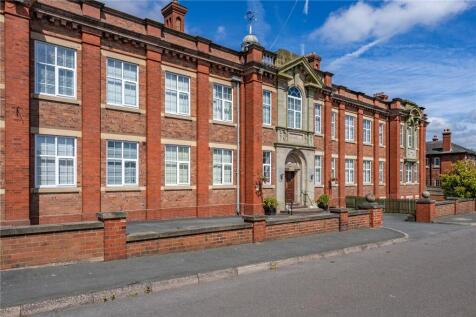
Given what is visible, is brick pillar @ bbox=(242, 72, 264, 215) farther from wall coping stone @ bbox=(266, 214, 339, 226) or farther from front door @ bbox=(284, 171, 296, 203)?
wall coping stone @ bbox=(266, 214, 339, 226)

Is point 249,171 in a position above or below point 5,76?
below

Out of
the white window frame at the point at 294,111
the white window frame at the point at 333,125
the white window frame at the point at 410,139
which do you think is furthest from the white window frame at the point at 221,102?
the white window frame at the point at 410,139

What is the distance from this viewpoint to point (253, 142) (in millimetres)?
20078

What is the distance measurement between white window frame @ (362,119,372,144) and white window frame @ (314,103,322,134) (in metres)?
6.49

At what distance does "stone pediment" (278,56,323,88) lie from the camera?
72.7 feet

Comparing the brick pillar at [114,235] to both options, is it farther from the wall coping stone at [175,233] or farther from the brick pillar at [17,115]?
the brick pillar at [17,115]

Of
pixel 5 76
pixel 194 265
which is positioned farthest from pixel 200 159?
pixel 194 265

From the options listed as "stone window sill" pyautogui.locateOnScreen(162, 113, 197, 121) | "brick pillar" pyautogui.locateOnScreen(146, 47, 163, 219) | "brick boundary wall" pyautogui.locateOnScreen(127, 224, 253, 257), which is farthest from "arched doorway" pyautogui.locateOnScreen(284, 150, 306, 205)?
"brick boundary wall" pyautogui.locateOnScreen(127, 224, 253, 257)

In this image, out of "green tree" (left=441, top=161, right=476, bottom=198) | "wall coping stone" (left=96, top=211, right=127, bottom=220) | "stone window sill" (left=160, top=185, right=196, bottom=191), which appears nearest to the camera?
"wall coping stone" (left=96, top=211, right=127, bottom=220)

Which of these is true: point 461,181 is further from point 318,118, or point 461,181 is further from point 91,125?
point 91,125

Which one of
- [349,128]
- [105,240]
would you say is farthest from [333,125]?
[105,240]

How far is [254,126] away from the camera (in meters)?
20.1

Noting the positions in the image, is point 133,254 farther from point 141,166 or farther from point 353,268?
point 141,166

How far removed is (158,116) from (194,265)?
398 inches
